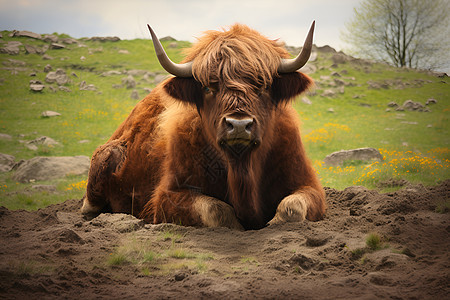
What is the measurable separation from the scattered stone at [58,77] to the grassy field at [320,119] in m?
0.50

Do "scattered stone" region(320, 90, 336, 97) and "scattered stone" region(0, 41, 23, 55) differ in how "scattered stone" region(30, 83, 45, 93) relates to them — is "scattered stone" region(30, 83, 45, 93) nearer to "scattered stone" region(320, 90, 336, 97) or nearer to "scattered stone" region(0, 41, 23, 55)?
"scattered stone" region(0, 41, 23, 55)

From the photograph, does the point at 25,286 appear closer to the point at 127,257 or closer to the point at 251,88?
the point at 127,257

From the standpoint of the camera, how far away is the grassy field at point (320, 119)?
890 cm

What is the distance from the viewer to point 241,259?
3457 mm

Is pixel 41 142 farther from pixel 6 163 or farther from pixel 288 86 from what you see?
pixel 288 86

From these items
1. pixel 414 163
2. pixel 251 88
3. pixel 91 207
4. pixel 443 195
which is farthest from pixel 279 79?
pixel 414 163

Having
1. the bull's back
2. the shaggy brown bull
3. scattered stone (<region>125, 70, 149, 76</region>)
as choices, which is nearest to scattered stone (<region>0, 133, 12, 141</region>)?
the bull's back

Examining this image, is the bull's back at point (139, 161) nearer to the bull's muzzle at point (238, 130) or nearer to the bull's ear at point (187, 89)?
the bull's ear at point (187, 89)

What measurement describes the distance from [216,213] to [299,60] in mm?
1908

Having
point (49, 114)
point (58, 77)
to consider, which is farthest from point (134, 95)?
point (49, 114)

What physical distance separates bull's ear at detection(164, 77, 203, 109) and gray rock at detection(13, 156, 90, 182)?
291 inches

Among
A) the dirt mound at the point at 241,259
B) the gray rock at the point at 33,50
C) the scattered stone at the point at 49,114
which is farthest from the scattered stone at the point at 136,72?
the dirt mound at the point at 241,259

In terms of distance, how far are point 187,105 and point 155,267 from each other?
2.24 metres

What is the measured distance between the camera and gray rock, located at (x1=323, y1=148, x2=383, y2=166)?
10500mm
